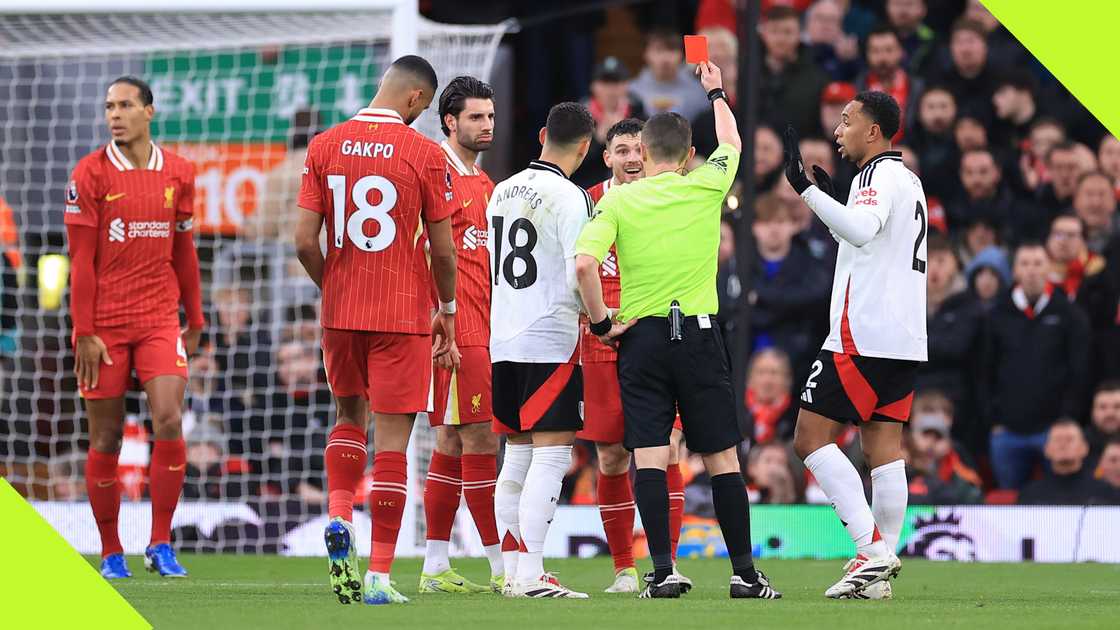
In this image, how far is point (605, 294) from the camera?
826 cm

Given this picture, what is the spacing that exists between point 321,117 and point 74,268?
18.8 feet

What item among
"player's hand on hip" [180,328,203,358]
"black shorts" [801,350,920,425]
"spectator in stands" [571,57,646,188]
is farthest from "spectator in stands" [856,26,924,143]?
"player's hand on hip" [180,328,203,358]

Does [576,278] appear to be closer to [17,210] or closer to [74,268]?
[74,268]

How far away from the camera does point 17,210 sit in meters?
14.0

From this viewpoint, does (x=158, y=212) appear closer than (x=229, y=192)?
Yes

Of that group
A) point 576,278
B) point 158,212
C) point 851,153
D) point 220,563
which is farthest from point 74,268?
point 851,153

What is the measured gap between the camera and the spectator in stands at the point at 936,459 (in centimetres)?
1190

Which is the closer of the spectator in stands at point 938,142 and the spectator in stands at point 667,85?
the spectator in stands at point 938,142

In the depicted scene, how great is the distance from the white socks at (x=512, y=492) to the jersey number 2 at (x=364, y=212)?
53.7 inches

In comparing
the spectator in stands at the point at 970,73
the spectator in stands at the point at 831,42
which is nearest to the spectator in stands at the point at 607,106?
the spectator in stands at the point at 831,42

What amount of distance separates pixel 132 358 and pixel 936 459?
20.0 feet

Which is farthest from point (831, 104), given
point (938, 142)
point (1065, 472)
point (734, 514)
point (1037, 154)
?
point (734, 514)

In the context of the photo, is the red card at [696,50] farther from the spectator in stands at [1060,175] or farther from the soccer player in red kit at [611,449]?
the spectator in stands at [1060,175]

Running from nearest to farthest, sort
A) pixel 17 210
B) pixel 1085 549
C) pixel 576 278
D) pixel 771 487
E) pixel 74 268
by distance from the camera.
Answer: pixel 576 278 → pixel 74 268 → pixel 1085 549 → pixel 771 487 → pixel 17 210
